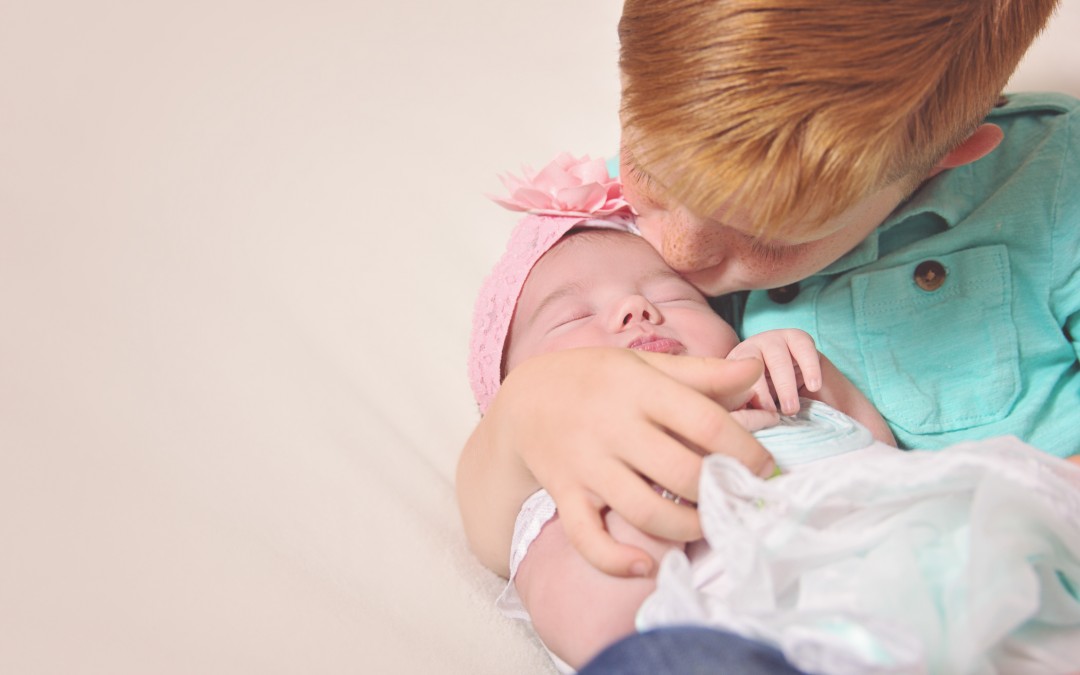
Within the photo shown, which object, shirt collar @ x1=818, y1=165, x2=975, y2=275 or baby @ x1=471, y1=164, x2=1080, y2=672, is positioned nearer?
Result: baby @ x1=471, y1=164, x2=1080, y2=672

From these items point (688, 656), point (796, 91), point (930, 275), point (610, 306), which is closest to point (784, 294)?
point (930, 275)

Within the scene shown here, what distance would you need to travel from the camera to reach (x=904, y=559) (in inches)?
24.9

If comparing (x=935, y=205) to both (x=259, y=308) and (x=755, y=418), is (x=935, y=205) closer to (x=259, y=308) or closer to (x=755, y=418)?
(x=755, y=418)

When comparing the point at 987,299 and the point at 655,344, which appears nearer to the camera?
the point at 655,344

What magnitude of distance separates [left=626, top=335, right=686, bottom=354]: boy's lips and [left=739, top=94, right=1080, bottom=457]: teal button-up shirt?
285mm

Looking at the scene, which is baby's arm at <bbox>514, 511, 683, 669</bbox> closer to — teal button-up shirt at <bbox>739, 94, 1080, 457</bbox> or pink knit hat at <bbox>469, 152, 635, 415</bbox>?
pink knit hat at <bbox>469, 152, 635, 415</bbox>

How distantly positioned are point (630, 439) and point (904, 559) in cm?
21

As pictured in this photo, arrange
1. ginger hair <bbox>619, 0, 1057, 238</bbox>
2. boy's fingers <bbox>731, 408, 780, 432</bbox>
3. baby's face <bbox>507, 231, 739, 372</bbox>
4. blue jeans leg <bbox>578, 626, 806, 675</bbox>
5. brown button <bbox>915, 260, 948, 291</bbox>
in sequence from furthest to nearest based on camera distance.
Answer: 1. brown button <bbox>915, 260, 948, 291</bbox>
2. baby's face <bbox>507, 231, 739, 372</bbox>
3. boy's fingers <bbox>731, 408, 780, 432</bbox>
4. ginger hair <bbox>619, 0, 1057, 238</bbox>
5. blue jeans leg <bbox>578, 626, 806, 675</bbox>

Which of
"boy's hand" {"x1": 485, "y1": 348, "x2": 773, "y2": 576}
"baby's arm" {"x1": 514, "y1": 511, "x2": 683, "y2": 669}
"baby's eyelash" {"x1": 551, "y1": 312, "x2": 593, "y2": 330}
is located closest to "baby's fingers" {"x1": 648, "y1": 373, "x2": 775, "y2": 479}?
"boy's hand" {"x1": 485, "y1": 348, "x2": 773, "y2": 576}

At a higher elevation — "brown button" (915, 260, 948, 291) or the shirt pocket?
"brown button" (915, 260, 948, 291)

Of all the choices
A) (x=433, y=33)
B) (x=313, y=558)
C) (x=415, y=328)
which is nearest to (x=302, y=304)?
(x=415, y=328)

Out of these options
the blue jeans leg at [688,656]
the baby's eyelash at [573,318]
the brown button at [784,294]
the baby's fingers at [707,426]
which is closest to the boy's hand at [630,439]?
the baby's fingers at [707,426]

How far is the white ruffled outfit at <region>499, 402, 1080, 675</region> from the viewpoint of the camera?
1.95 ft

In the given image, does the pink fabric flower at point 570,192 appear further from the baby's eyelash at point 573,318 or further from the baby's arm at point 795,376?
the baby's arm at point 795,376
